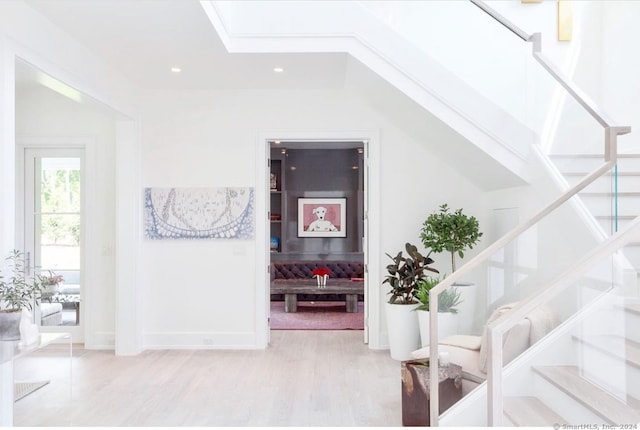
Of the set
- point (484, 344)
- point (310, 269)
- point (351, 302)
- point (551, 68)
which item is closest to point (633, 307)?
point (484, 344)

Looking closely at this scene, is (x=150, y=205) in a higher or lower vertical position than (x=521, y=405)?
higher

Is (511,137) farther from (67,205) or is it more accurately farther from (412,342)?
(67,205)

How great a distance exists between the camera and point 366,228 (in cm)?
561

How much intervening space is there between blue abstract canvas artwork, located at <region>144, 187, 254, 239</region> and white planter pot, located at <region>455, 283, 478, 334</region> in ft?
9.25

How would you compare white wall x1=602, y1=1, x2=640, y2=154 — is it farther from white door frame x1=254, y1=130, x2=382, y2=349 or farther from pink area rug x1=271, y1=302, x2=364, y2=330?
pink area rug x1=271, y1=302, x2=364, y2=330

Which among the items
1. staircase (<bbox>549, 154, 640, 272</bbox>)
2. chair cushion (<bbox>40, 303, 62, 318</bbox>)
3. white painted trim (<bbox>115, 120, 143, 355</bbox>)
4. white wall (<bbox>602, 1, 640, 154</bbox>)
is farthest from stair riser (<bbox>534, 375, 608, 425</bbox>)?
chair cushion (<bbox>40, 303, 62, 318</bbox>)

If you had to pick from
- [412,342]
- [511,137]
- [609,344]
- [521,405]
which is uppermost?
[511,137]

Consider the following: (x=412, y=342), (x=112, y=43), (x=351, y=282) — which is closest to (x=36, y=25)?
(x=112, y=43)

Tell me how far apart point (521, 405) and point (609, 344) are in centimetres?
43

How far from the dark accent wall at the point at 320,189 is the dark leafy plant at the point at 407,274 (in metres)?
3.88

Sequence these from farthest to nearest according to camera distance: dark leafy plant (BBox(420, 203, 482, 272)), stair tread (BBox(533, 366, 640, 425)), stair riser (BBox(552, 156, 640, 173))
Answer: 1. dark leafy plant (BBox(420, 203, 482, 272))
2. stair riser (BBox(552, 156, 640, 173))
3. stair tread (BBox(533, 366, 640, 425))

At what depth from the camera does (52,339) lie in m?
3.01

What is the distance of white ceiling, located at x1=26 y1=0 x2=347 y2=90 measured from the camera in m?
3.44

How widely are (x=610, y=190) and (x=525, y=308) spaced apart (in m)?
1.33
